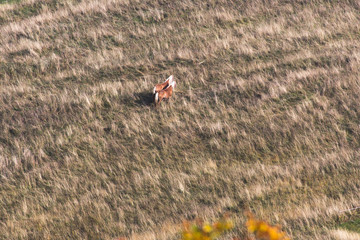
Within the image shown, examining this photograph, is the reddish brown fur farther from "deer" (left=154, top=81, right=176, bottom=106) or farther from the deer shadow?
the deer shadow

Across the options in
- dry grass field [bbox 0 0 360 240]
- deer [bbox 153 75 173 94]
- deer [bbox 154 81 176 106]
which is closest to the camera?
dry grass field [bbox 0 0 360 240]

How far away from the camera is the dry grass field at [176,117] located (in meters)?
7.45

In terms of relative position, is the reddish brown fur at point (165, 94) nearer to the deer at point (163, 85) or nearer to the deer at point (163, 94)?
the deer at point (163, 94)

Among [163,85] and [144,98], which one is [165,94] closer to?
[163,85]

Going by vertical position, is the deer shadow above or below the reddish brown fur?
below

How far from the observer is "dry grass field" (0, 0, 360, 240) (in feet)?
24.4

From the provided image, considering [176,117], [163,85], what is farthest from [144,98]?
[176,117]

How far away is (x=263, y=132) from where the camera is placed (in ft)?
30.7

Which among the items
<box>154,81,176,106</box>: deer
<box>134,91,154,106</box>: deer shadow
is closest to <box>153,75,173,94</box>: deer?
<box>154,81,176,106</box>: deer

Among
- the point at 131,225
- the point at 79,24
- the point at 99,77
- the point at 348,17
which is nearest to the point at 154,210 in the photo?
the point at 131,225

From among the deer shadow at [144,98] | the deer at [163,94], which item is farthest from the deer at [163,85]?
the deer shadow at [144,98]

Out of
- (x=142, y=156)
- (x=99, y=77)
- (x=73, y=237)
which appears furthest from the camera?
(x=99, y=77)

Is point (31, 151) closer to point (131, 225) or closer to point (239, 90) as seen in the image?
point (131, 225)

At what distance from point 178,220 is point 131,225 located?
854 mm
